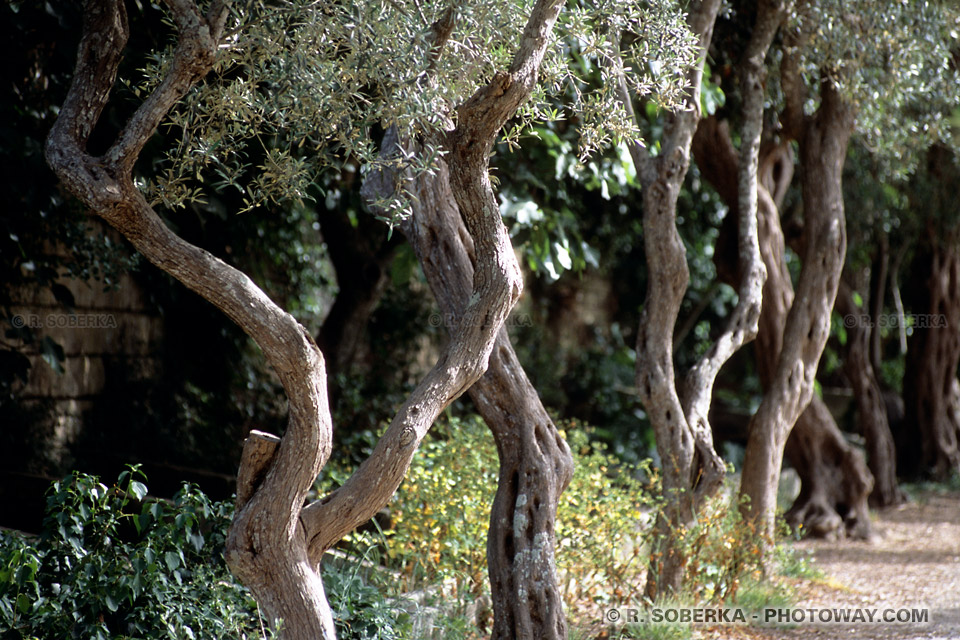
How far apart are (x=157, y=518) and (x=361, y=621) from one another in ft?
3.16

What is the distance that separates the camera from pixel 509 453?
385 centimetres

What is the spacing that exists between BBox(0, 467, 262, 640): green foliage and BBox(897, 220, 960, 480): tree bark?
9.40m

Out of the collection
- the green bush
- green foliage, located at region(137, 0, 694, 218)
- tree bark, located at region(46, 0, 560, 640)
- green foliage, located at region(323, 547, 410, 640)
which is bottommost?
green foliage, located at region(323, 547, 410, 640)

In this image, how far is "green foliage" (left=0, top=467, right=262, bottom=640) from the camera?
9.91 feet

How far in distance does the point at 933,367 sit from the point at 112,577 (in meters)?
10.1

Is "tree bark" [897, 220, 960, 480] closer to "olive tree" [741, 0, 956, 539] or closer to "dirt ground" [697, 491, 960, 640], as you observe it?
"dirt ground" [697, 491, 960, 640]

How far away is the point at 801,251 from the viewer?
7.73m

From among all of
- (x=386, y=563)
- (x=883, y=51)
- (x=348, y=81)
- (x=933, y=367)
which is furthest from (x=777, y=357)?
(x=348, y=81)

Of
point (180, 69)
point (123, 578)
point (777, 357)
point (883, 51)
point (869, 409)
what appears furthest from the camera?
point (869, 409)

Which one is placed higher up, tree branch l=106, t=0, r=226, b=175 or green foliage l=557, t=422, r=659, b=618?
tree branch l=106, t=0, r=226, b=175

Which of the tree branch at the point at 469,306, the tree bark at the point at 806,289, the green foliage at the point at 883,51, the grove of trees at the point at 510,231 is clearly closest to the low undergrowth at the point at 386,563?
the grove of trees at the point at 510,231

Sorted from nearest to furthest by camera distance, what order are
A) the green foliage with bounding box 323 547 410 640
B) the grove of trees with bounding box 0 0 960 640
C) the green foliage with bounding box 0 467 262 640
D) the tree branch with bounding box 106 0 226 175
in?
the tree branch with bounding box 106 0 226 175
the grove of trees with bounding box 0 0 960 640
the green foliage with bounding box 0 467 262 640
the green foliage with bounding box 323 547 410 640

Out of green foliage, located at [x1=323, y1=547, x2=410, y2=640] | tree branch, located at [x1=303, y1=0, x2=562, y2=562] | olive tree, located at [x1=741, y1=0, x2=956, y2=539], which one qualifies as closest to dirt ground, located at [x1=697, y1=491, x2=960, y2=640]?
olive tree, located at [x1=741, y1=0, x2=956, y2=539]

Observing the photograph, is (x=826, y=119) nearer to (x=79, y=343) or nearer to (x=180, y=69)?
(x=180, y=69)
